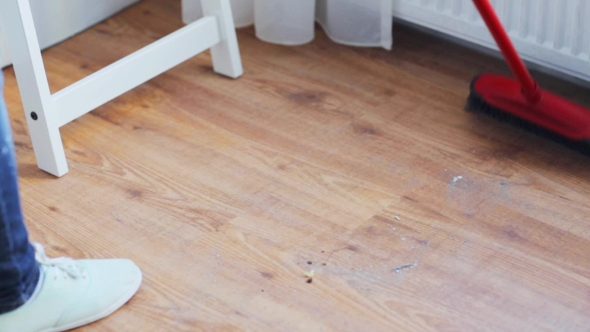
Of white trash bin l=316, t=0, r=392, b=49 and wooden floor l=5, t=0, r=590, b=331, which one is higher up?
white trash bin l=316, t=0, r=392, b=49

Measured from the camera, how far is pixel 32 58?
46.0 inches

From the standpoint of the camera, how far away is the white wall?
1624 millimetres

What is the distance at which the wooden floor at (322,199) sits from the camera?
3.30 feet

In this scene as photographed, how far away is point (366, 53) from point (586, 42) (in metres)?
0.46

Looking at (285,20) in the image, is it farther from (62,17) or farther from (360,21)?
(62,17)

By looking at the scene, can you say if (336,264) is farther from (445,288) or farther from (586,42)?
(586,42)

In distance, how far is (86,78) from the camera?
4.30 ft

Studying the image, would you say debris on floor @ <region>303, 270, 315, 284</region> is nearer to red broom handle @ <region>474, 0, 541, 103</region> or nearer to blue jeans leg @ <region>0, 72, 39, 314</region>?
blue jeans leg @ <region>0, 72, 39, 314</region>

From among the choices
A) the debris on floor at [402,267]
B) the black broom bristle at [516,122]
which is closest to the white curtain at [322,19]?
the black broom bristle at [516,122]

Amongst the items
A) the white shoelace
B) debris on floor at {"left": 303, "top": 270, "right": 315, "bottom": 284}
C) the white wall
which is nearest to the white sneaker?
the white shoelace

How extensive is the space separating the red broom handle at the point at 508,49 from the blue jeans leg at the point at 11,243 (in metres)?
0.74

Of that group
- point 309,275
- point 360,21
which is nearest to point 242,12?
point 360,21

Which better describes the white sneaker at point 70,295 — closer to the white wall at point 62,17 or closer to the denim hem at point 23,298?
the denim hem at point 23,298

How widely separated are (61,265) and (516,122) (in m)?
0.78
